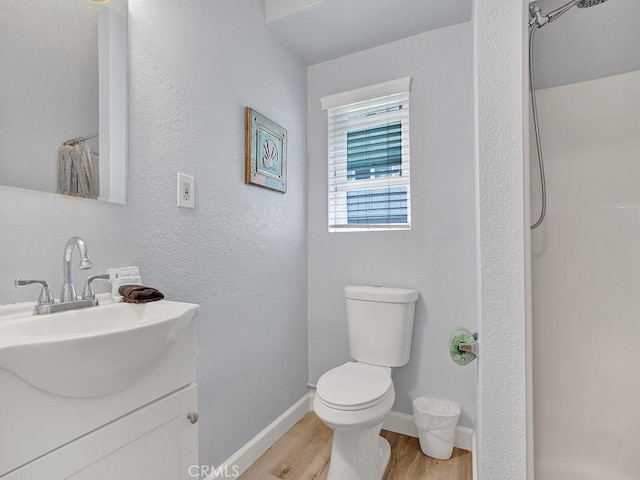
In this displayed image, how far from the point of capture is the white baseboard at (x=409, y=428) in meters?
1.78

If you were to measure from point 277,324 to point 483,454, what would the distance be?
118cm

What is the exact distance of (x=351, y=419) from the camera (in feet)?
4.37

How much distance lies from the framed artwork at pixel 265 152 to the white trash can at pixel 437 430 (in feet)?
4.72

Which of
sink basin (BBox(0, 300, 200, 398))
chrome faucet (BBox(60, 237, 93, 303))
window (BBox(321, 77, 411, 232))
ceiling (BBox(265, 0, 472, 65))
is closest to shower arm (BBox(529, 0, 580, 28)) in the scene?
ceiling (BBox(265, 0, 472, 65))

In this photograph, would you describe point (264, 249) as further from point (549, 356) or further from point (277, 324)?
point (549, 356)

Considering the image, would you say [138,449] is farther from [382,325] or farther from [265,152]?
[265,152]

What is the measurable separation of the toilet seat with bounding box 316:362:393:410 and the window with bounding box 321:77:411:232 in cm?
83

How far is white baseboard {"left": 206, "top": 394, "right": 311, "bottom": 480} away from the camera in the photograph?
4.99 ft

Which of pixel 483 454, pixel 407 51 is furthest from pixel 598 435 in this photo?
pixel 407 51

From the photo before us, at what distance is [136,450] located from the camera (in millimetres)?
795

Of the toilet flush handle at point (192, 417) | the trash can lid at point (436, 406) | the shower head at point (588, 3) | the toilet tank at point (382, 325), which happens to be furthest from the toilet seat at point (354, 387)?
the shower head at point (588, 3)

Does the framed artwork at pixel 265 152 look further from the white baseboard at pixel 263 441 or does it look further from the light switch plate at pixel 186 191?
the white baseboard at pixel 263 441

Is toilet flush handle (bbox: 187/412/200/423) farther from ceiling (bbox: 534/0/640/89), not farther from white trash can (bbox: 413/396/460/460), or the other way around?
ceiling (bbox: 534/0/640/89)

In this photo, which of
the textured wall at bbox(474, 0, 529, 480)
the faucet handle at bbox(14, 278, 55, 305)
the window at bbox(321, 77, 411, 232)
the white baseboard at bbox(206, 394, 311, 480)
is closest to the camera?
the faucet handle at bbox(14, 278, 55, 305)
